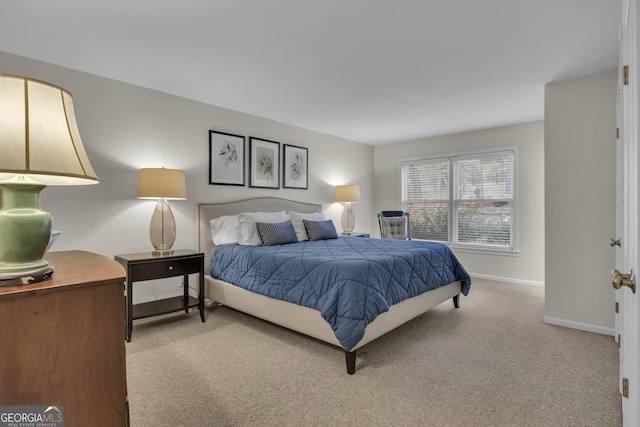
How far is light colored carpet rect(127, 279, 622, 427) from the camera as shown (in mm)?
1751

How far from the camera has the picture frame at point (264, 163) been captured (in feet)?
14.0

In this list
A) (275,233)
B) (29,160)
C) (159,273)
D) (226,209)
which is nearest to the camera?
(29,160)

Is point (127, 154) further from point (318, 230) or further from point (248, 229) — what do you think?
point (318, 230)

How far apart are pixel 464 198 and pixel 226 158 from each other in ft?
12.6

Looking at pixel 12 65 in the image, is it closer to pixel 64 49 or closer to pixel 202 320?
pixel 64 49

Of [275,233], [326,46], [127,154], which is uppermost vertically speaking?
[326,46]

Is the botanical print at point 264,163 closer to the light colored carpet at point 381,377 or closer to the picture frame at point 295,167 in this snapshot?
the picture frame at point 295,167

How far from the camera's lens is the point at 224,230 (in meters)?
3.70

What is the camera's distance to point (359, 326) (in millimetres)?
2143

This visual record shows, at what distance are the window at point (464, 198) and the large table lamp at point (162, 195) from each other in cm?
416

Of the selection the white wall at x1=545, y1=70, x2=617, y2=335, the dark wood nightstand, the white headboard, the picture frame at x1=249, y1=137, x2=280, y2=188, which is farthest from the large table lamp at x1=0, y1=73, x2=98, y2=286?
the white wall at x1=545, y1=70, x2=617, y2=335

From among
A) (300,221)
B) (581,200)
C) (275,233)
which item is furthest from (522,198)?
(275,233)

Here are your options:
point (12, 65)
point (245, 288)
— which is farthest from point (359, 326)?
point (12, 65)

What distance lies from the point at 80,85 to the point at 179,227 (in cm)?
160
